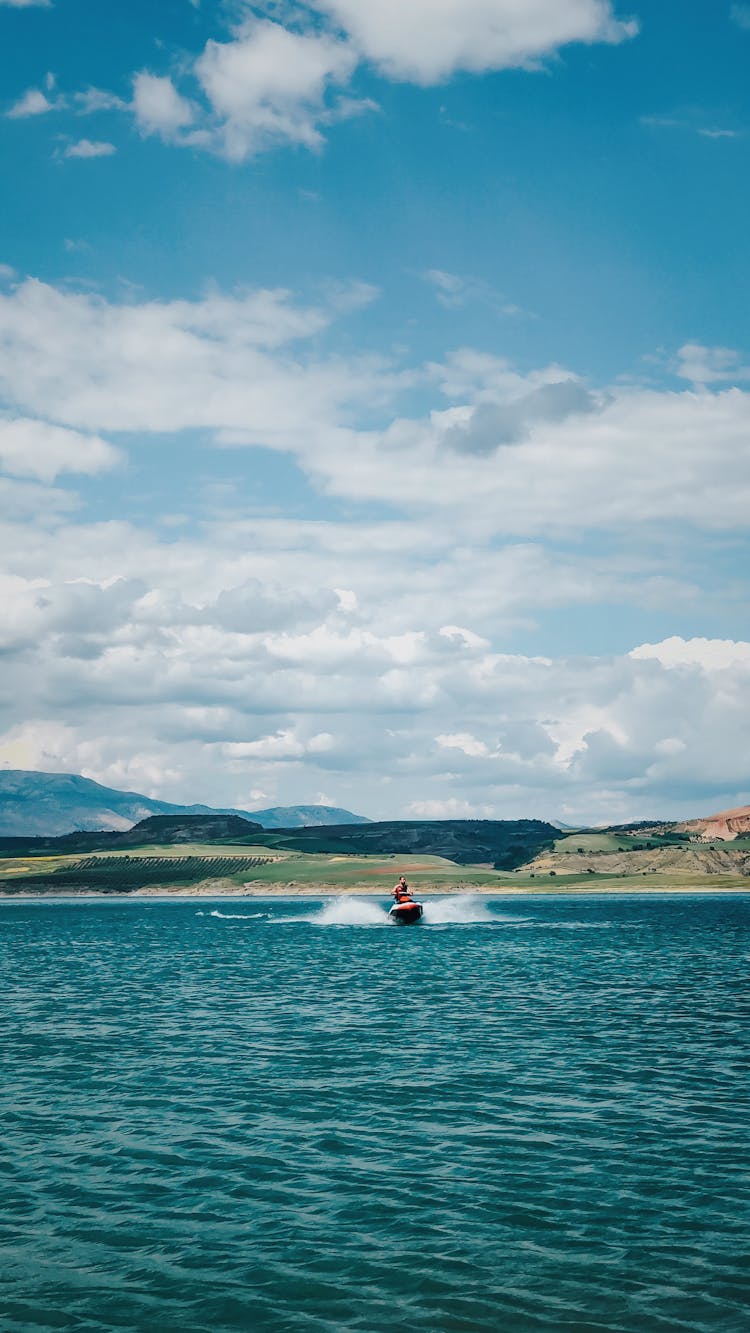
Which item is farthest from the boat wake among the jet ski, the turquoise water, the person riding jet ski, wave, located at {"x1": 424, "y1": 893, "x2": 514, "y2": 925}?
the turquoise water

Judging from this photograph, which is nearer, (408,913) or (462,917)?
(408,913)

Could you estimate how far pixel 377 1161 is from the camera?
88.2 feet

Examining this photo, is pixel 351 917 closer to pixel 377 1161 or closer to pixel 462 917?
pixel 462 917

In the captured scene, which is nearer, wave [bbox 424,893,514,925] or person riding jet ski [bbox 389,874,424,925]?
person riding jet ski [bbox 389,874,424,925]

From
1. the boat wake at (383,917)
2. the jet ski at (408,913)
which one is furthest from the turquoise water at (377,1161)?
the boat wake at (383,917)

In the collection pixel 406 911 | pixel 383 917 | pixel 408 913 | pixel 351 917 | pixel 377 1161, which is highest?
pixel 377 1161

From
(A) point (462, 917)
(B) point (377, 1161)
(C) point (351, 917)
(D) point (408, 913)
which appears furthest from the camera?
(C) point (351, 917)

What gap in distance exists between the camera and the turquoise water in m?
18.8

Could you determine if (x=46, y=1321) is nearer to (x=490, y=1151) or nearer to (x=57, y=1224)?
(x=57, y=1224)

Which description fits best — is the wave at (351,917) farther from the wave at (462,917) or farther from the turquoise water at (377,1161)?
the turquoise water at (377,1161)

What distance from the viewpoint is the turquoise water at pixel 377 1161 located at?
18781 millimetres

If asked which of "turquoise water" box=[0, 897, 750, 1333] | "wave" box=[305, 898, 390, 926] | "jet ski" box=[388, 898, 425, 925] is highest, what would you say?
"turquoise water" box=[0, 897, 750, 1333]

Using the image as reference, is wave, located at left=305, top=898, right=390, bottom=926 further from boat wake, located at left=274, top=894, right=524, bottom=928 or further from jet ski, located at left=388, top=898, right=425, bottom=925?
jet ski, located at left=388, top=898, right=425, bottom=925

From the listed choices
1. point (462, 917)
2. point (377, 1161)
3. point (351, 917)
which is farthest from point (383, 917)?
point (377, 1161)
